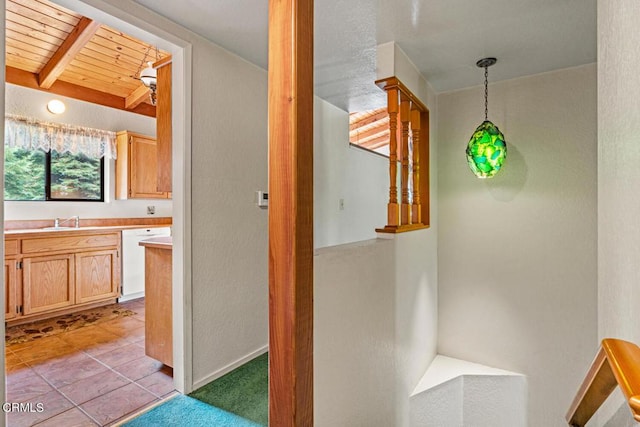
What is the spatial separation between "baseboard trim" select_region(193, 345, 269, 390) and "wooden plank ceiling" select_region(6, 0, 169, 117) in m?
3.04

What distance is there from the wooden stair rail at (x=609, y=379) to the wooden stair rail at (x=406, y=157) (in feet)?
4.47

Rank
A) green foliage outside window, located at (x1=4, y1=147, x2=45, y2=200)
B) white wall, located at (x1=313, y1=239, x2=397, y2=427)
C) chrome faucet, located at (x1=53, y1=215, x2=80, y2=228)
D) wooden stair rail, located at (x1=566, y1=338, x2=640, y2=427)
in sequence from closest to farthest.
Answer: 1. wooden stair rail, located at (x1=566, y1=338, x2=640, y2=427)
2. white wall, located at (x1=313, y1=239, x2=397, y2=427)
3. green foliage outside window, located at (x1=4, y1=147, x2=45, y2=200)
4. chrome faucet, located at (x1=53, y1=215, x2=80, y2=228)

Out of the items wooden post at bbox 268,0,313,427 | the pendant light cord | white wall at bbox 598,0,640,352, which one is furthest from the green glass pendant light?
wooden post at bbox 268,0,313,427

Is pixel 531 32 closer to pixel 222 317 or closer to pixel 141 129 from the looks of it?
pixel 222 317

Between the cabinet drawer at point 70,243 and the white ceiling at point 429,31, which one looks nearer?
the white ceiling at point 429,31

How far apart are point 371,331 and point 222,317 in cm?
107

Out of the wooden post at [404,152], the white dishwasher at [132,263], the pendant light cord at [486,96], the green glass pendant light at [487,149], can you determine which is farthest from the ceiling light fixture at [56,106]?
the pendant light cord at [486,96]

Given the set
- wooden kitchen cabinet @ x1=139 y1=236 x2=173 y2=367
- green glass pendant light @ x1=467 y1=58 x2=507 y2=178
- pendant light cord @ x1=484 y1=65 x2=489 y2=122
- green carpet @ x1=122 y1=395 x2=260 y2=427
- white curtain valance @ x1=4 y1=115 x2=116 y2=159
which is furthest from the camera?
white curtain valance @ x1=4 y1=115 x2=116 y2=159

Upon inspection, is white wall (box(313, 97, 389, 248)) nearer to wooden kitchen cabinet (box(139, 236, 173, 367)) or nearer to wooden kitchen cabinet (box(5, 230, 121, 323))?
wooden kitchen cabinet (box(139, 236, 173, 367))

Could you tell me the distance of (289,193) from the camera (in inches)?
42.8

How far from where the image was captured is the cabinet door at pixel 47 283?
3.24 m

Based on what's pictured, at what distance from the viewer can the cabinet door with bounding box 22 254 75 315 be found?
3.24 m

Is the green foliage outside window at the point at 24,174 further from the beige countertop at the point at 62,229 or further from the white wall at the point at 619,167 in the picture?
the white wall at the point at 619,167

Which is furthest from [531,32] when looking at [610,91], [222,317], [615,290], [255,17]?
[222,317]
